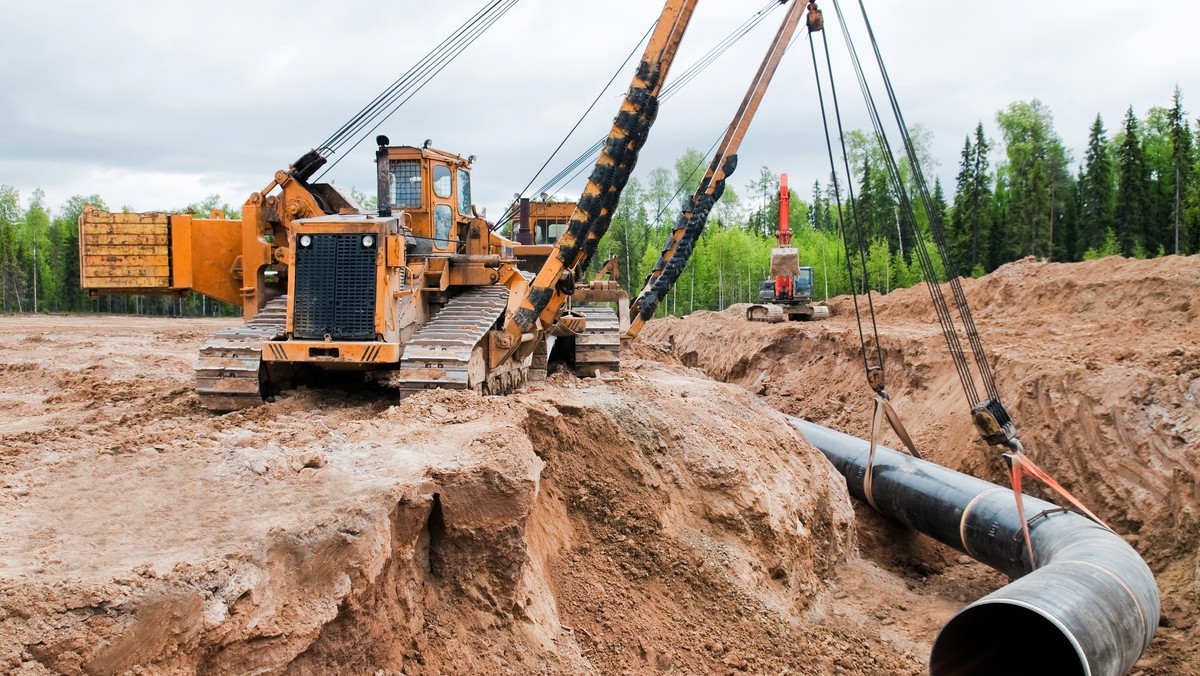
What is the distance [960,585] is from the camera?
9.94 metres

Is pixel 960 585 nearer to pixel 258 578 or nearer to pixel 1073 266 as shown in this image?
pixel 258 578

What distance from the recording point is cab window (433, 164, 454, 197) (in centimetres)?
1049

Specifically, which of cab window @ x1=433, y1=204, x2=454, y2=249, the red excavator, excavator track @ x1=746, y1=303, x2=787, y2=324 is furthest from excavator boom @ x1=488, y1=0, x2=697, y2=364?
the red excavator

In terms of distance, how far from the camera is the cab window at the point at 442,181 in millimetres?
10492

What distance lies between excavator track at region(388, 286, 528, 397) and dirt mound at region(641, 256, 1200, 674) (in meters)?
6.85

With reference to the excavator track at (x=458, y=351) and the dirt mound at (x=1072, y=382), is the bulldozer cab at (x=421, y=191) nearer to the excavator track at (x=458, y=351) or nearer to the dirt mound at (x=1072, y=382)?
the excavator track at (x=458, y=351)

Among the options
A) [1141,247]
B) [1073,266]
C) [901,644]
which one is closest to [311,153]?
[901,644]

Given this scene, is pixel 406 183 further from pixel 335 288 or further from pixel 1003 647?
pixel 1003 647

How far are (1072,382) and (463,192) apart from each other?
8.81 metres

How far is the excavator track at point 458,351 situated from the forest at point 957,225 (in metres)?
28.8

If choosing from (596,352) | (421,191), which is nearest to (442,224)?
(421,191)

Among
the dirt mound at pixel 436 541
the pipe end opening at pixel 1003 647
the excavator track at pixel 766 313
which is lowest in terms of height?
the pipe end opening at pixel 1003 647

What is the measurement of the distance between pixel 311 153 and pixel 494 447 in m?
5.79

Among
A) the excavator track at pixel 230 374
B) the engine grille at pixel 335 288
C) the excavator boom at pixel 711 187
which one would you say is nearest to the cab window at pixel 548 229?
the excavator boom at pixel 711 187
